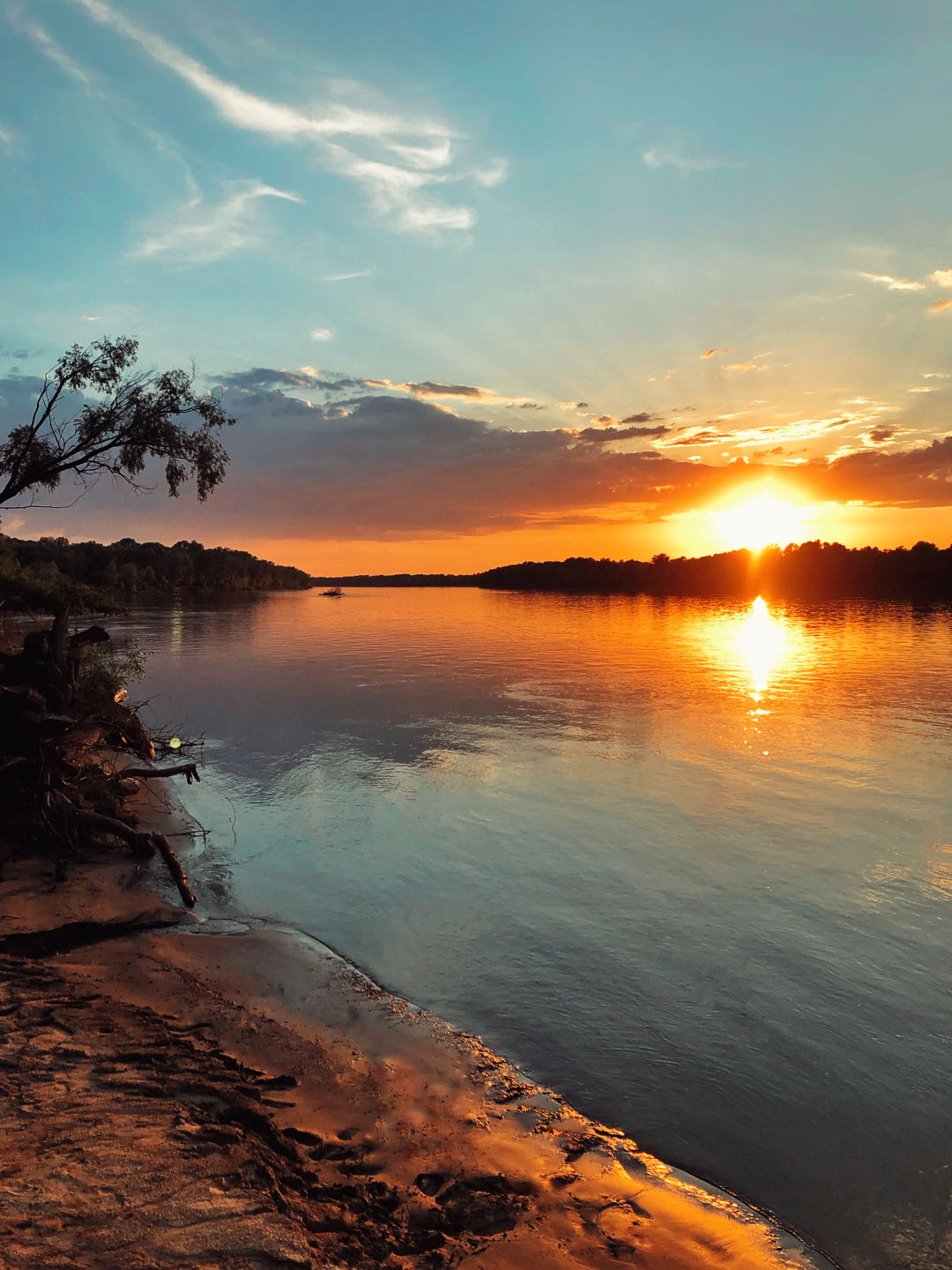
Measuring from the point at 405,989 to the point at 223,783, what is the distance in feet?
45.4

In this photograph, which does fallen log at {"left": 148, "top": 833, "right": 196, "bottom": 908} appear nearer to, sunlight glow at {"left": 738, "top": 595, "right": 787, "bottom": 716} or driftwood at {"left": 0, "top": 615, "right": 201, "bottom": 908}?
driftwood at {"left": 0, "top": 615, "right": 201, "bottom": 908}

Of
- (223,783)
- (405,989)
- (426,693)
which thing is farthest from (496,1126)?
(426,693)

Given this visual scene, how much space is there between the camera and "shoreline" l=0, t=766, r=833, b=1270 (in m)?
4.81

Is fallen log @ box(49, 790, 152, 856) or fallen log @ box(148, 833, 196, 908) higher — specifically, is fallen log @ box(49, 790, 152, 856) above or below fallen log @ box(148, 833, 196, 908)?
above

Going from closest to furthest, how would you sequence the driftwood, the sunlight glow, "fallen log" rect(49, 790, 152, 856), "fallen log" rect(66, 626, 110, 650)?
the driftwood
"fallen log" rect(49, 790, 152, 856)
"fallen log" rect(66, 626, 110, 650)
the sunlight glow

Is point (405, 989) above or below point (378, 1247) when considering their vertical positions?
below

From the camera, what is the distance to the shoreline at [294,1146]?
4809 millimetres

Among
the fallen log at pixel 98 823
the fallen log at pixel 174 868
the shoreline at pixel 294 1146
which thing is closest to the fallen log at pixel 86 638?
the fallen log at pixel 98 823

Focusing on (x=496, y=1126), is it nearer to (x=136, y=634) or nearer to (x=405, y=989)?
(x=405, y=989)

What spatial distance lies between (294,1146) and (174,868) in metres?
8.07

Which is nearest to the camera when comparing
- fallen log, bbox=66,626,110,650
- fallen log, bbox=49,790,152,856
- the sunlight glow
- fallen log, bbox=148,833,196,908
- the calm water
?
the calm water

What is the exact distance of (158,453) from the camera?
71.5ft

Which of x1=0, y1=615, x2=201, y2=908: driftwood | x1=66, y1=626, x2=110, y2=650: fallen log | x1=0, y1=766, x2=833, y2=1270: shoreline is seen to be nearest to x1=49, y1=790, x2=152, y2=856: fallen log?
x1=0, y1=615, x2=201, y2=908: driftwood

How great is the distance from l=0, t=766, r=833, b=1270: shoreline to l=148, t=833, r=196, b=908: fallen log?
2470 millimetres
